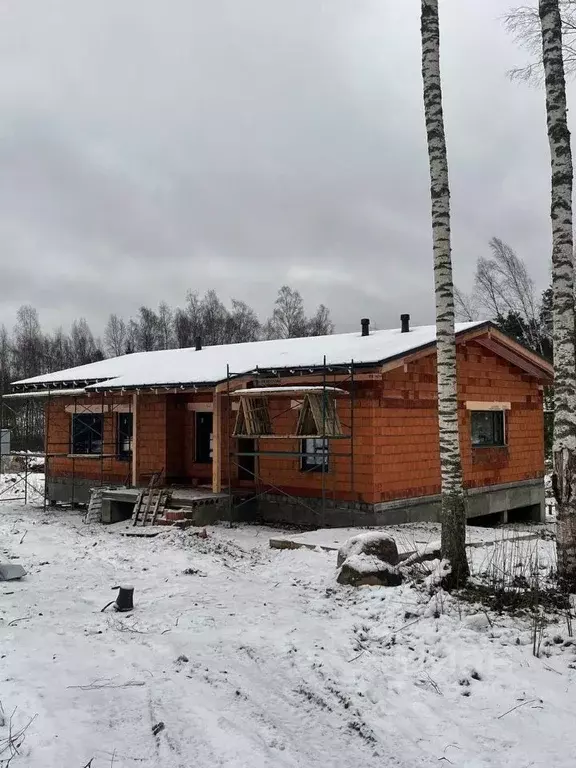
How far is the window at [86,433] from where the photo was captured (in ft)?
60.7

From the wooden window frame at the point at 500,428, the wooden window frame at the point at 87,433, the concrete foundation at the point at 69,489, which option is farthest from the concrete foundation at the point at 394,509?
the wooden window frame at the point at 87,433

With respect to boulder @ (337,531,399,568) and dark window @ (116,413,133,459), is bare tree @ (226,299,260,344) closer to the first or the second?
dark window @ (116,413,133,459)

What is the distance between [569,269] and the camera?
717 centimetres

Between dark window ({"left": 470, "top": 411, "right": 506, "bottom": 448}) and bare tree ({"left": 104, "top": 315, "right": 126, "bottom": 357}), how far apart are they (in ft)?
171

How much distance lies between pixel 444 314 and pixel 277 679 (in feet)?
14.8

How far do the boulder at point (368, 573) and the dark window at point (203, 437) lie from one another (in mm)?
9510

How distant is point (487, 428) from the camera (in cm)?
1681

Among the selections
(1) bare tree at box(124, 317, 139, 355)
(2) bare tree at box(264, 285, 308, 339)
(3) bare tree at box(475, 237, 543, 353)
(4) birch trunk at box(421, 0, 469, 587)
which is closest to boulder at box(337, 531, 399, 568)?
(4) birch trunk at box(421, 0, 469, 587)

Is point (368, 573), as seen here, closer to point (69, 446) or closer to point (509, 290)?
point (69, 446)

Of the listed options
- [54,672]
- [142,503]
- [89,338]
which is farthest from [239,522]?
[89,338]

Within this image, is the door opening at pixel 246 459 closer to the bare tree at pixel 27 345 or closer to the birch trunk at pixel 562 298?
the birch trunk at pixel 562 298

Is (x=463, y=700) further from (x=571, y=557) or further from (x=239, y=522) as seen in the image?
(x=239, y=522)

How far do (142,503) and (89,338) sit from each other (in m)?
58.2

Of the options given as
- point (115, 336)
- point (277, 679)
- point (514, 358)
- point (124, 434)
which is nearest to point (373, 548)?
point (277, 679)
